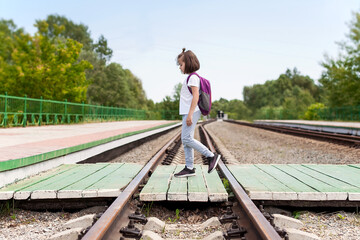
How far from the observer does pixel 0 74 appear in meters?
22.5

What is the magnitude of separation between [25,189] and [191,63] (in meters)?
2.12

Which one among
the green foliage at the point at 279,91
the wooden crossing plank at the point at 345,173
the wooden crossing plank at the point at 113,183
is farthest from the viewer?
the green foliage at the point at 279,91

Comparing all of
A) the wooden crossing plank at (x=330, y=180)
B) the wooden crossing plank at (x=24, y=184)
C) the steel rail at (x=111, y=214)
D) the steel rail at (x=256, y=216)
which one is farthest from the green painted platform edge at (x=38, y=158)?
the wooden crossing plank at (x=330, y=180)

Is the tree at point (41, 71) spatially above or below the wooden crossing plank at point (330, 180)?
above

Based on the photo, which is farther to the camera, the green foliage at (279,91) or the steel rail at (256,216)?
the green foliage at (279,91)

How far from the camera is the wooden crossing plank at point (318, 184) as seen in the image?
267 centimetres

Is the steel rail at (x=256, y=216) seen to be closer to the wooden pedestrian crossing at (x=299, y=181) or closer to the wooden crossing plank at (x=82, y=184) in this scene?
the wooden pedestrian crossing at (x=299, y=181)

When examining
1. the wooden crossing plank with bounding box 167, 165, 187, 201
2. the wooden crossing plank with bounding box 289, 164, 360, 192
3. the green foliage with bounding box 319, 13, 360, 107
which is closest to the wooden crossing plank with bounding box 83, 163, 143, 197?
the wooden crossing plank with bounding box 167, 165, 187, 201

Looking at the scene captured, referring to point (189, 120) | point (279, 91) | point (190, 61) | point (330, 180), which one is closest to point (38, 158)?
point (189, 120)

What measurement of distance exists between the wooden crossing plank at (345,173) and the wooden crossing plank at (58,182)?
2.70m

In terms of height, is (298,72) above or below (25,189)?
above

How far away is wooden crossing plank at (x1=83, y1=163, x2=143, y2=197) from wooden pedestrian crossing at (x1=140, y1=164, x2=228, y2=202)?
0.26 m

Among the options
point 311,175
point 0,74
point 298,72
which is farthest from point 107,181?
point 298,72

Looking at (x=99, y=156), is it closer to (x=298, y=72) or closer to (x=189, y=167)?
(x=189, y=167)
